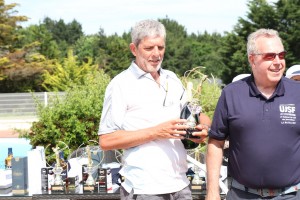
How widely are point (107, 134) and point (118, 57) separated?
1364 inches

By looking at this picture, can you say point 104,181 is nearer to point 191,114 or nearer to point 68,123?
point 191,114

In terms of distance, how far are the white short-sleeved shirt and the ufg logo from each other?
0.50 meters

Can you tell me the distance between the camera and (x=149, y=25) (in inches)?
93.3

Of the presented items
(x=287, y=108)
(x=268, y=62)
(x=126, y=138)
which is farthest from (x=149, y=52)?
(x=287, y=108)

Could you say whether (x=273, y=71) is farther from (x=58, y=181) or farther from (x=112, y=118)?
(x=58, y=181)

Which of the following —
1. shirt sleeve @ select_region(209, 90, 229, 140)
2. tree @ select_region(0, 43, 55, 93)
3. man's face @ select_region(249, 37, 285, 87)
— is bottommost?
shirt sleeve @ select_region(209, 90, 229, 140)

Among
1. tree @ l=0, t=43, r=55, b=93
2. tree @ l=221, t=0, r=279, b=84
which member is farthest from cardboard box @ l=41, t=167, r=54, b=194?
tree @ l=221, t=0, r=279, b=84

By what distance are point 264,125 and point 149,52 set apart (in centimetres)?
62

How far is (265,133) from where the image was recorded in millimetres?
2287

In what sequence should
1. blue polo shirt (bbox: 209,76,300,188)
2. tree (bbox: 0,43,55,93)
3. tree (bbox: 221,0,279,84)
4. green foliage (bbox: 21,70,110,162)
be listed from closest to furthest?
blue polo shirt (bbox: 209,76,300,188)
green foliage (bbox: 21,70,110,162)
tree (bbox: 0,43,55,93)
tree (bbox: 221,0,279,84)

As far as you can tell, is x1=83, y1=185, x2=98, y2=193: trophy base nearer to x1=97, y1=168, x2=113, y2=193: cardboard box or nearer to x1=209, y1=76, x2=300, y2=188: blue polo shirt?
x1=97, y1=168, x2=113, y2=193: cardboard box

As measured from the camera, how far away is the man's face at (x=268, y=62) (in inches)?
91.0

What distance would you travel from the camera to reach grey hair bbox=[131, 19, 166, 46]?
2363mm

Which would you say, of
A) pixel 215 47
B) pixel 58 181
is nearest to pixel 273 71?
pixel 58 181
